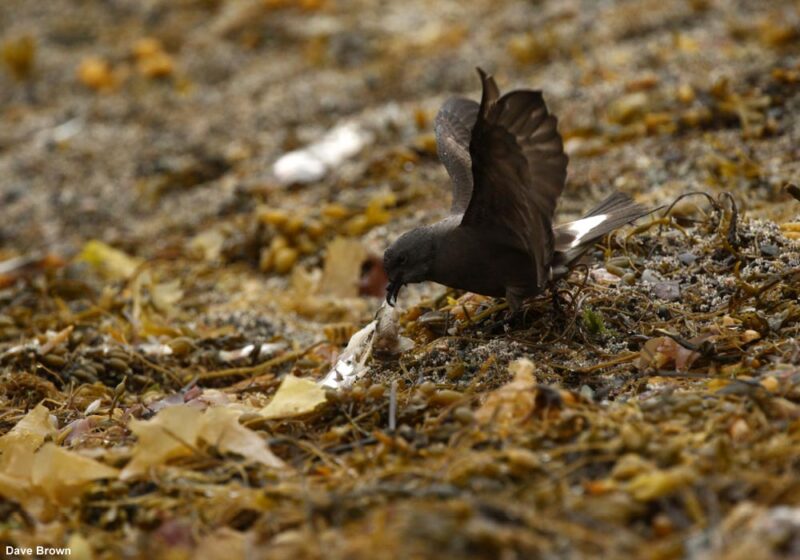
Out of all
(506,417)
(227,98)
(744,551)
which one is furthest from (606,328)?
(227,98)

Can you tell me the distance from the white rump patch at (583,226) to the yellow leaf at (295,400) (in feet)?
3.91

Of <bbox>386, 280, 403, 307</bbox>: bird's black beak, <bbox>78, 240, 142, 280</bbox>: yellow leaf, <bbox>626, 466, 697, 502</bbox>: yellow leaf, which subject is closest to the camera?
<bbox>626, 466, 697, 502</bbox>: yellow leaf

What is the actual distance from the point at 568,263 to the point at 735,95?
297cm

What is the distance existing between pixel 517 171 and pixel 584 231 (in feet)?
1.92

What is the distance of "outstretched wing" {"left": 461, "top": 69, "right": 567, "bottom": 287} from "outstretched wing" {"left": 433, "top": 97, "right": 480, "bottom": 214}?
50 centimetres

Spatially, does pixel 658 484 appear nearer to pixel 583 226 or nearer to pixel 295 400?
pixel 295 400

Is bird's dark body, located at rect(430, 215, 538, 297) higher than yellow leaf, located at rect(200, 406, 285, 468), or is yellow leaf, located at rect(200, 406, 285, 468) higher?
bird's dark body, located at rect(430, 215, 538, 297)

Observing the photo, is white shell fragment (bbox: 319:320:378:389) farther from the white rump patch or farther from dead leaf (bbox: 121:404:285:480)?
the white rump patch

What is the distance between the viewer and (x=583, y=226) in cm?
408

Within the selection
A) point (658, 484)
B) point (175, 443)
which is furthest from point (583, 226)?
point (175, 443)

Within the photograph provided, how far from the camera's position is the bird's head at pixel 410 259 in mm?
4070

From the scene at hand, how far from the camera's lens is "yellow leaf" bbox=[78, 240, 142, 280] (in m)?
6.38

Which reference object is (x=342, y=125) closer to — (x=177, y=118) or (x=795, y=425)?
(x=177, y=118)

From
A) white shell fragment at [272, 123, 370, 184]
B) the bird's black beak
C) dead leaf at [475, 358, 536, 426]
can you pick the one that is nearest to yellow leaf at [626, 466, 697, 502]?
dead leaf at [475, 358, 536, 426]
